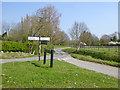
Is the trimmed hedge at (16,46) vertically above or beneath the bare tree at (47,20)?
beneath

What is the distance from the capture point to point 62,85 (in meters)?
4.17

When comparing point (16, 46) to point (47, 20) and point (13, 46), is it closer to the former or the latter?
point (13, 46)

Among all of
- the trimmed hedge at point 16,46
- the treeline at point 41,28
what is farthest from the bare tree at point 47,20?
the trimmed hedge at point 16,46

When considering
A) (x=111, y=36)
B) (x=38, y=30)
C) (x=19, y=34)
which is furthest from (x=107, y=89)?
(x=111, y=36)

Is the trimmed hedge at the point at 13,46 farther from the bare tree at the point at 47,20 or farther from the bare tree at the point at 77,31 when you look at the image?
the bare tree at the point at 77,31

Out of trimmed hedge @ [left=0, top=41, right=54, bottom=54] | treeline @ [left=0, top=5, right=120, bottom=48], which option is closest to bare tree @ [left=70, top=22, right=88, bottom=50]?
treeline @ [left=0, top=5, right=120, bottom=48]

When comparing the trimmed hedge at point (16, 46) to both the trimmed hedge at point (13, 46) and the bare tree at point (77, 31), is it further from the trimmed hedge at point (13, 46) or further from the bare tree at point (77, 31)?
the bare tree at point (77, 31)

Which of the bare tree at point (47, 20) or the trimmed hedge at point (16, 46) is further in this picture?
the bare tree at point (47, 20)

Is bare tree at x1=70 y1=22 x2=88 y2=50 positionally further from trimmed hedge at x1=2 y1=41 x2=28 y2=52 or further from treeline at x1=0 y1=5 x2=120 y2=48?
trimmed hedge at x1=2 y1=41 x2=28 y2=52

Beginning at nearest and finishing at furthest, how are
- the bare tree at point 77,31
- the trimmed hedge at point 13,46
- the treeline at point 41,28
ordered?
the trimmed hedge at point 13,46, the treeline at point 41,28, the bare tree at point 77,31

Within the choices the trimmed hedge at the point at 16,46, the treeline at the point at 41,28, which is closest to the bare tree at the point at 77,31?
the treeline at the point at 41,28

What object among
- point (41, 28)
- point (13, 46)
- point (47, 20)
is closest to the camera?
point (13, 46)

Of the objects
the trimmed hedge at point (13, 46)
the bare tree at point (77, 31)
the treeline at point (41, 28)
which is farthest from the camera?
the bare tree at point (77, 31)


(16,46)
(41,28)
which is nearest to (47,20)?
(41,28)
